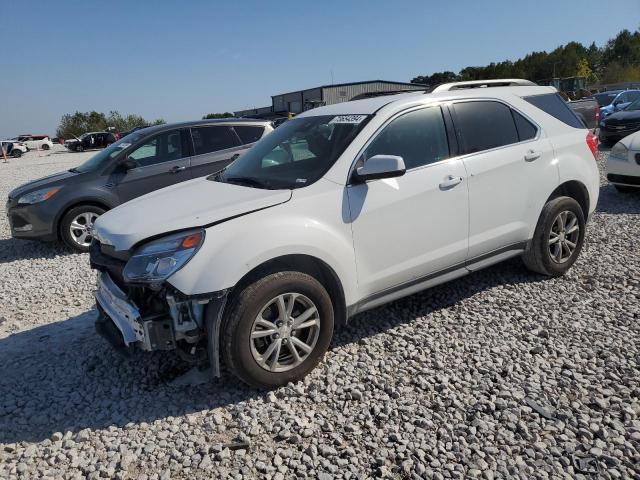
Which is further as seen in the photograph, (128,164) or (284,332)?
(128,164)

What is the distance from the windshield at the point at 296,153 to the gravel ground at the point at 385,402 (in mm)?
1362

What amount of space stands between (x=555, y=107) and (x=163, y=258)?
3975 millimetres

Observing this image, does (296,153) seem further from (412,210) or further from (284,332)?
(284,332)

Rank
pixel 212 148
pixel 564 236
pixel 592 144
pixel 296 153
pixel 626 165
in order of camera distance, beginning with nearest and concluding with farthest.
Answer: pixel 296 153 < pixel 564 236 < pixel 592 144 < pixel 212 148 < pixel 626 165

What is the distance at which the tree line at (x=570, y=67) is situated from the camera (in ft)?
234

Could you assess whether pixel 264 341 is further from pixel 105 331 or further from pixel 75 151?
pixel 75 151

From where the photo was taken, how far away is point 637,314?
3.95 m

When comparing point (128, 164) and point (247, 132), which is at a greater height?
point (247, 132)

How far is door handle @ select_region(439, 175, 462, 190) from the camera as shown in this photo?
12.3 ft

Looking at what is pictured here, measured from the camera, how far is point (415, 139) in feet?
Answer: 12.4

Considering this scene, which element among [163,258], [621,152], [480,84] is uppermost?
[480,84]

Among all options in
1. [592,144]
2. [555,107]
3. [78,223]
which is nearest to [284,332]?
[555,107]

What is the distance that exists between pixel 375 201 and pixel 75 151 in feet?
136

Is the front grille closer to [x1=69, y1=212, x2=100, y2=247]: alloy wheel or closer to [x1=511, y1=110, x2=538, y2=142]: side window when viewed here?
[x1=511, y1=110, x2=538, y2=142]: side window
